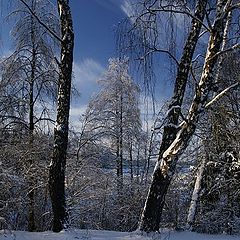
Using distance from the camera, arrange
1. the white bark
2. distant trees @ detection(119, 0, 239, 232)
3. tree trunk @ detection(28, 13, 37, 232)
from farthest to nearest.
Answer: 1. tree trunk @ detection(28, 13, 37, 232)
2. the white bark
3. distant trees @ detection(119, 0, 239, 232)

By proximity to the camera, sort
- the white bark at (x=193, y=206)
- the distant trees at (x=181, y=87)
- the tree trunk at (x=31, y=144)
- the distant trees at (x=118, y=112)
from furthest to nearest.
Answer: the distant trees at (x=118, y=112) < the tree trunk at (x=31, y=144) < the white bark at (x=193, y=206) < the distant trees at (x=181, y=87)

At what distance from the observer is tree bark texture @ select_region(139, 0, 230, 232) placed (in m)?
6.86

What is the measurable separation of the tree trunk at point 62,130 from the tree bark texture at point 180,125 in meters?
1.48

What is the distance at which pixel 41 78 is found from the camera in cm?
1441

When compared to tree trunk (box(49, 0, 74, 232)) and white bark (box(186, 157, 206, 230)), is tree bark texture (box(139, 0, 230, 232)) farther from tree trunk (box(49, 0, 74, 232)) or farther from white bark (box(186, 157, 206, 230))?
white bark (box(186, 157, 206, 230))

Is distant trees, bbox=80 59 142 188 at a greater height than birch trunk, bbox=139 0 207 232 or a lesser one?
greater

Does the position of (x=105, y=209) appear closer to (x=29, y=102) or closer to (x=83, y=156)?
(x=83, y=156)

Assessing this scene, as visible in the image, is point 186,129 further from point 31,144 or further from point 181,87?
point 31,144

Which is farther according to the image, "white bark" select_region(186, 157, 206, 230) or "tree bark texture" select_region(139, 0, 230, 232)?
"white bark" select_region(186, 157, 206, 230)

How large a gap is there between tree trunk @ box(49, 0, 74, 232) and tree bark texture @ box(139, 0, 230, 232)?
4.87ft

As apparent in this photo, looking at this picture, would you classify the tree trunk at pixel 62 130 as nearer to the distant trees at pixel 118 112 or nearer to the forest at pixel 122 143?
the forest at pixel 122 143

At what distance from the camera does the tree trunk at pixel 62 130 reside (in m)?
6.95

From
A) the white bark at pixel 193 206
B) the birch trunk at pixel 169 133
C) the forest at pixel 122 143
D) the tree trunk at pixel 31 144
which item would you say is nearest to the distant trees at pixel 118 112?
the forest at pixel 122 143

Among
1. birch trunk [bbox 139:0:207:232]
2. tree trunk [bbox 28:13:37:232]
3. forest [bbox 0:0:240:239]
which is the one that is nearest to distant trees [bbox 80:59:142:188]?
forest [bbox 0:0:240:239]
